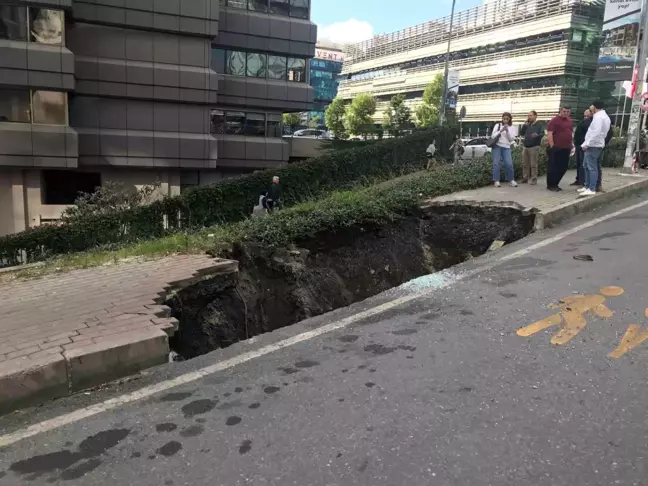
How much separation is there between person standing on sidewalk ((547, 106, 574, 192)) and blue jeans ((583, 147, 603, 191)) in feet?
1.74

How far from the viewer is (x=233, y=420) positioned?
3.21m

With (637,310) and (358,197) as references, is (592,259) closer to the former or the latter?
(637,310)

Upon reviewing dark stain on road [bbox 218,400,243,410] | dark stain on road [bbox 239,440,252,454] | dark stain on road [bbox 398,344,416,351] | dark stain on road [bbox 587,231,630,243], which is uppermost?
dark stain on road [bbox 587,231,630,243]

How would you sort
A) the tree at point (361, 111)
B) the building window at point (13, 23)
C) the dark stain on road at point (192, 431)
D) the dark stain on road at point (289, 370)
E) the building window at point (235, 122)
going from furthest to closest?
the tree at point (361, 111) → the building window at point (235, 122) → the building window at point (13, 23) → the dark stain on road at point (289, 370) → the dark stain on road at point (192, 431)

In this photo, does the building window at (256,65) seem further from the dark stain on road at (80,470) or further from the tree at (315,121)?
the tree at (315,121)

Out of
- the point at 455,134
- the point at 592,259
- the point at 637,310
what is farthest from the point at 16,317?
the point at 455,134

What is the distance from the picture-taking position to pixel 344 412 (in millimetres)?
3246

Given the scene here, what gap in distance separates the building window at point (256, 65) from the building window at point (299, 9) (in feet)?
9.03

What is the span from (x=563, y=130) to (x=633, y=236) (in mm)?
3380

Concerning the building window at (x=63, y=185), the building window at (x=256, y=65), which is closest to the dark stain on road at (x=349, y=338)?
the building window at (x=63, y=185)

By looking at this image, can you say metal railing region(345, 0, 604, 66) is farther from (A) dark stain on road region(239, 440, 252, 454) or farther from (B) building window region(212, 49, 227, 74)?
(A) dark stain on road region(239, 440, 252, 454)

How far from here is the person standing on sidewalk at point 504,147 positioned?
10938 millimetres

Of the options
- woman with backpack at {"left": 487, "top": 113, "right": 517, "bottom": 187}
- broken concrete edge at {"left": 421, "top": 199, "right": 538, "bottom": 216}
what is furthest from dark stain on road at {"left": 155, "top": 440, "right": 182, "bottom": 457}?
woman with backpack at {"left": 487, "top": 113, "right": 517, "bottom": 187}

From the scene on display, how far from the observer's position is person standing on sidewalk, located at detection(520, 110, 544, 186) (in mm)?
10891
